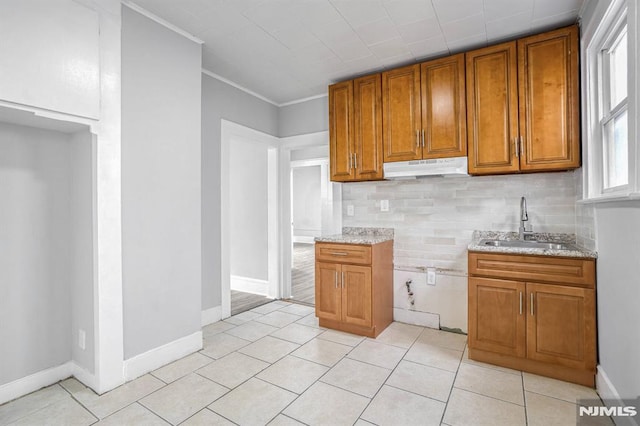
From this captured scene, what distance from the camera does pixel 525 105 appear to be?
253 centimetres

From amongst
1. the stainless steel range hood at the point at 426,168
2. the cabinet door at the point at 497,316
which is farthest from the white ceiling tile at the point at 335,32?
the cabinet door at the point at 497,316

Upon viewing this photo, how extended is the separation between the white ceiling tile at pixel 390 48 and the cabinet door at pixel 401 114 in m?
0.19

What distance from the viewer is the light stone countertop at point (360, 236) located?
3.05 m

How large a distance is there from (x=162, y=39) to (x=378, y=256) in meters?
2.60

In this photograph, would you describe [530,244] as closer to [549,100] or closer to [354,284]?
[549,100]

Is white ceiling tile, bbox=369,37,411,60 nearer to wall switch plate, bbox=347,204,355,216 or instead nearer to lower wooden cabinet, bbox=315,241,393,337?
wall switch plate, bbox=347,204,355,216

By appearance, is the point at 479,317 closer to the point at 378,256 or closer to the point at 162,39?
the point at 378,256

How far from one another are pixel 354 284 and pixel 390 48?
2.20 metres

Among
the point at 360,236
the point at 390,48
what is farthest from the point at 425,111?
the point at 360,236

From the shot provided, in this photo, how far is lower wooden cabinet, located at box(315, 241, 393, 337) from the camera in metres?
2.96

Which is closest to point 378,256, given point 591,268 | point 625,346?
point 591,268

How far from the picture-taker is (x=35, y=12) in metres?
1.77

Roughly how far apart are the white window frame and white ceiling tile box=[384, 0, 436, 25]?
102 cm

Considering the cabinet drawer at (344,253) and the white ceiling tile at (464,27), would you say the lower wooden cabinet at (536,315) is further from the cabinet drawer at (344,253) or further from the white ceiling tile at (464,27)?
the white ceiling tile at (464,27)
